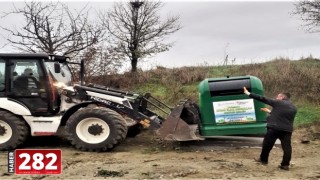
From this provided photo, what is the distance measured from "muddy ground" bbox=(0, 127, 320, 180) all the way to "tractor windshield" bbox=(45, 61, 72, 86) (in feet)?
5.06

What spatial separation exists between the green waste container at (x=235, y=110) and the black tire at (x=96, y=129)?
1.91m

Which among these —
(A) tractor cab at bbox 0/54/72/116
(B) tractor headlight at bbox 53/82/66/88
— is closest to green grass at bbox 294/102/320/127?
(B) tractor headlight at bbox 53/82/66/88

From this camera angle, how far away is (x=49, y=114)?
9.99m

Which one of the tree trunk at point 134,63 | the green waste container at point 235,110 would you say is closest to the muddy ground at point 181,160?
the green waste container at point 235,110

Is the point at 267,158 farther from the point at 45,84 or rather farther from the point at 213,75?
the point at 213,75

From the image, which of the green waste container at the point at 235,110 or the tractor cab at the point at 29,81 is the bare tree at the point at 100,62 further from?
the green waste container at the point at 235,110

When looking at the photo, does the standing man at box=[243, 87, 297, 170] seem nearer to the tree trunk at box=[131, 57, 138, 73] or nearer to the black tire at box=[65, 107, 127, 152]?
the black tire at box=[65, 107, 127, 152]

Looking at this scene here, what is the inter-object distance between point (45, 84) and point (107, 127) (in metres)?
1.76

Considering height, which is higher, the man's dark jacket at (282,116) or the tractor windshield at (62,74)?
the tractor windshield at (62,74)

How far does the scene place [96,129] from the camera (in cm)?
955

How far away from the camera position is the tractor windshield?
1010cm

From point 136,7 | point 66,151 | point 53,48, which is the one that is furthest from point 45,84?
point 136,7

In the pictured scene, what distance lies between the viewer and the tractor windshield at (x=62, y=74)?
1010 centimetres

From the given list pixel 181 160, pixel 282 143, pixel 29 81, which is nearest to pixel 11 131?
pixel 29 81
